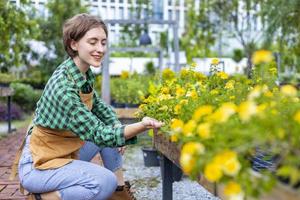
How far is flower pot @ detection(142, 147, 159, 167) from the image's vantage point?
15.9 ft

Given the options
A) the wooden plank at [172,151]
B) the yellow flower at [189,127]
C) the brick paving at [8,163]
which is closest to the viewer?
the yellow flower at [189,127]

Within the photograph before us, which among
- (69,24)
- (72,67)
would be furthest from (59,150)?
(69,24)

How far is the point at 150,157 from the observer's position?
4.90m

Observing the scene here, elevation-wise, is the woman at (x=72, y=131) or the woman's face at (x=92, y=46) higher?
the woman's face at (x=92, y=46)

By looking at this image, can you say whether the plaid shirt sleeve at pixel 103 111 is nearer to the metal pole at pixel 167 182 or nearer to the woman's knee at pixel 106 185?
the metal pole at pixel 167 182

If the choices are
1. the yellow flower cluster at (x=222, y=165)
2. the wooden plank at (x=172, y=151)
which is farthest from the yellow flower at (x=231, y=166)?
the wooden plank at (x=172, y=151)

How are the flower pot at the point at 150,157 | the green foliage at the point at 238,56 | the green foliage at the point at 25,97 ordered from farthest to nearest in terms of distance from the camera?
the green foliage at the point at 238,56 → the green foliage at the point at 25,97 → the flower pot at the point at 150,157

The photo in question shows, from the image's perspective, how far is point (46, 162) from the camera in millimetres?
2375

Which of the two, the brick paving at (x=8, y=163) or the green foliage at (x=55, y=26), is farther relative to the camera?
the green foliage at (x=55, y=26)

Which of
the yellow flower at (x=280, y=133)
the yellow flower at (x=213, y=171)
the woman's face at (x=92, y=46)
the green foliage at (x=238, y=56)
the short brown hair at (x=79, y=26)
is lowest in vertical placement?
the green foliage at (x=238, y=56)

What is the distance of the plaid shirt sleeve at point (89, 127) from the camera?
7.15ft

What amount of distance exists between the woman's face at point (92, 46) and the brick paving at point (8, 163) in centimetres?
151

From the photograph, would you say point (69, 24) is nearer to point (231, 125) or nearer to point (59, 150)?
point (59, 150)

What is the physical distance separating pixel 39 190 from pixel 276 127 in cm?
148
